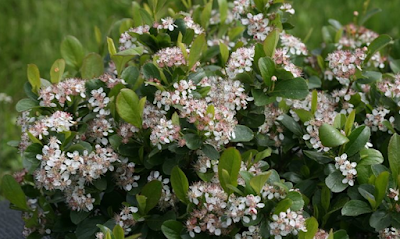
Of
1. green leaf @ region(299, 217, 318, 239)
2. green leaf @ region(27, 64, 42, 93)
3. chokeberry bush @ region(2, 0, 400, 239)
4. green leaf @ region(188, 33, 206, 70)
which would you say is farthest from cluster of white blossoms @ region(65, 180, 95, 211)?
green leaf @ region(299, 217, 318, 239)

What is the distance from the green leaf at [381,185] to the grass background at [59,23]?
206cm

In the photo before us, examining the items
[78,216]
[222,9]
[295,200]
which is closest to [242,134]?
[295,200]

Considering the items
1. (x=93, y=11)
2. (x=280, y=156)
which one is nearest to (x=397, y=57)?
(x=280, y=156)

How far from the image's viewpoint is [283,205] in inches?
43.3

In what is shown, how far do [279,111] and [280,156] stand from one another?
0.13 m

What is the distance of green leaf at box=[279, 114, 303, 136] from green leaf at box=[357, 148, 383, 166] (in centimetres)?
15

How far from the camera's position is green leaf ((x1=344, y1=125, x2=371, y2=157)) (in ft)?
3.99

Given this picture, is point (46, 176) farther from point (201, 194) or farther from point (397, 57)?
point (397, 57)

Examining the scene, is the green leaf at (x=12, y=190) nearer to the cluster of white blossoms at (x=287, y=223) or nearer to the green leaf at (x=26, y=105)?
the green leaf at (x=26, y=105)

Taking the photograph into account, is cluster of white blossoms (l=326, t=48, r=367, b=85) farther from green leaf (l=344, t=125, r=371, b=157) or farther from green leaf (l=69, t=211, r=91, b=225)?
green leaf (l=69, t=211, r=91, b=225)

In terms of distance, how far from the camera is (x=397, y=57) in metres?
1.73

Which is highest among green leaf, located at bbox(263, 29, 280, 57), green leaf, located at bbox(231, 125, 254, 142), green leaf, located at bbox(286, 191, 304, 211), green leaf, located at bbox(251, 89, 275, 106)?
green leaf, located at bbox(263, 29, 280, 57)

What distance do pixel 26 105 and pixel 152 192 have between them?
34 centimetres

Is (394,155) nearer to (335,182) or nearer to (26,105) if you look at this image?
(335,182)
